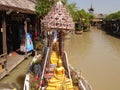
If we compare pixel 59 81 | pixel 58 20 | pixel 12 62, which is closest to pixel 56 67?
pixel 59 81

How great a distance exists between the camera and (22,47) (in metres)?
14.5

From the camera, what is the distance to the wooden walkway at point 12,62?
1058 cm

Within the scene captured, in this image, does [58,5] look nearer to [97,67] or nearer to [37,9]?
[97,67]

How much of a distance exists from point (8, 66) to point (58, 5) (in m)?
5.05

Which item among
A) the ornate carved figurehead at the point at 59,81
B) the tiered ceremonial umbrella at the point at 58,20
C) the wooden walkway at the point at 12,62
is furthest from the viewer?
the wooden walkway at the point at 12,62

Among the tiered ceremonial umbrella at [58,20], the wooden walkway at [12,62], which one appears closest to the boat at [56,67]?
the tiered ceremonial umbrella at [58,20]

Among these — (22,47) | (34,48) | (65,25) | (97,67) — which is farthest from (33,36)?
(65,25)

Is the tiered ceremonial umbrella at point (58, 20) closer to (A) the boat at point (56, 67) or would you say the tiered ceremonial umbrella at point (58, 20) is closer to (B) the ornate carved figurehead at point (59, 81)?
(A) the boat at point (56, 67)

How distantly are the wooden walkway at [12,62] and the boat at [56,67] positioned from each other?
151 centimetres

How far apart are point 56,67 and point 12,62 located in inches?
210

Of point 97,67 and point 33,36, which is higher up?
point 33,36

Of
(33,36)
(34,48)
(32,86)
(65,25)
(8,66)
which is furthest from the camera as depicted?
(33,36)

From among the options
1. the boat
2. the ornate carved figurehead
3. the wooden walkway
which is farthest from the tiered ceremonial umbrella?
the wooden walkway

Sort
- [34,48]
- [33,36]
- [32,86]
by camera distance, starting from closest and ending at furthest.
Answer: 1. [32,86]
2. [34,48]
3. [33,36]
